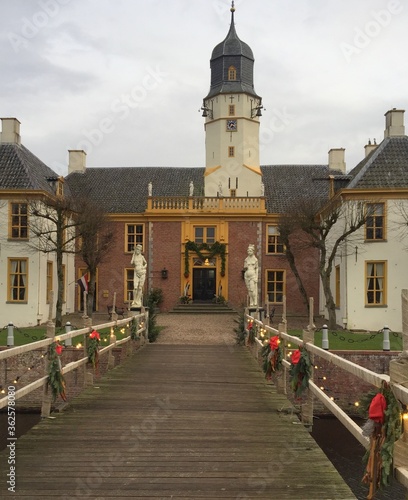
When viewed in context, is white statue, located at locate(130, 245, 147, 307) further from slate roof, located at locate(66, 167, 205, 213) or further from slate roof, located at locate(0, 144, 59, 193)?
slate roof, located at locate(66, 167, 205, 213)

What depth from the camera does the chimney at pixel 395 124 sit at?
25.7 metres

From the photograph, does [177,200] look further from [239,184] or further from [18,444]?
[18,444]

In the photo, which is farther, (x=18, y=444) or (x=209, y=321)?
(x=209, y=321)

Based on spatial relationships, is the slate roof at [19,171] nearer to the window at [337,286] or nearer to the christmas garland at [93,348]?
the window at [337,286]

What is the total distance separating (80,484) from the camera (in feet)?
15.1

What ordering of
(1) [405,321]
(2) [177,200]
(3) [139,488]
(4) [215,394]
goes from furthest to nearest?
(2) [177,200] < (4) [215,394] < (3) [139,488] < (1) [405,321]

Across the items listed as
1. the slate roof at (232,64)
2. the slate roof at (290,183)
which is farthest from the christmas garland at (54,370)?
the slate roof at (232,64)

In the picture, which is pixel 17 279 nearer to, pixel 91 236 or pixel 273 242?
pixel 91 236

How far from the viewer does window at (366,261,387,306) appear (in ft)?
78.5

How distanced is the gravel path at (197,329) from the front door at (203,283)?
2.92 metres

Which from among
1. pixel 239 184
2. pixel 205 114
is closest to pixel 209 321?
pixel 239 184

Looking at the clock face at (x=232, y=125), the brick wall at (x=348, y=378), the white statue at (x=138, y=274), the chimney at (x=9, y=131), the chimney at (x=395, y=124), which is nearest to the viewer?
the brick wall at (x=348, y=378)

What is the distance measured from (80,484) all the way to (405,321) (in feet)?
9.29

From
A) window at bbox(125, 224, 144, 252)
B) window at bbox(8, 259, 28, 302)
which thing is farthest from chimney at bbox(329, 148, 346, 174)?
window at bbox(8, 259, 28, 302)
